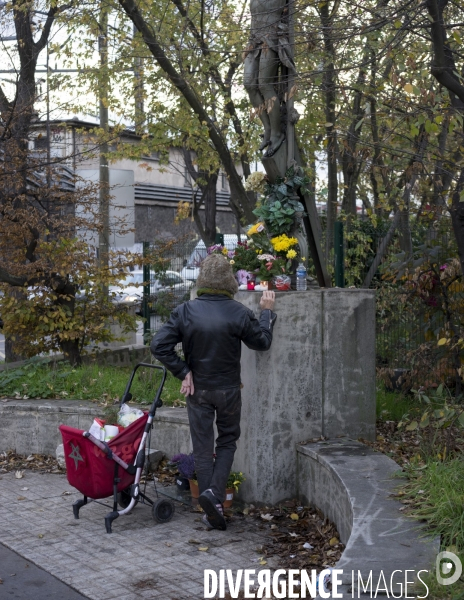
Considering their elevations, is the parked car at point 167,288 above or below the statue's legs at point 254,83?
below

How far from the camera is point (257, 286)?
281 inches

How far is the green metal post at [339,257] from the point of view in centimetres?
1013

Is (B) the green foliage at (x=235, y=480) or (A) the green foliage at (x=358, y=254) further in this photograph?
(A) the green foliage at (x=358, y=254)

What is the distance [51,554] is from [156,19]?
10665 mm

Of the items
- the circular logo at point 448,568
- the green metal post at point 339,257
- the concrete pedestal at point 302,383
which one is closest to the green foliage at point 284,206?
the concrete pedestal at point 302,383

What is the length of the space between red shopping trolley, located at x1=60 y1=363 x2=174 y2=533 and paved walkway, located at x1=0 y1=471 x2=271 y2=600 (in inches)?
8.4

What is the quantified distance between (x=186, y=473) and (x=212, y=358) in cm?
133

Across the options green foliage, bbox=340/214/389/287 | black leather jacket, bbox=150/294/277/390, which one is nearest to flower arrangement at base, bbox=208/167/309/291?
black leather jacket, bbox=150/294/277/390

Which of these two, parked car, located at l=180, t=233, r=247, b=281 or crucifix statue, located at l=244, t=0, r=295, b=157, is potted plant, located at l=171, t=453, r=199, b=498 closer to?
crucifix statue, located at l=244, t=0, r=295, b=157

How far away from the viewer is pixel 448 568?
13.6 ft

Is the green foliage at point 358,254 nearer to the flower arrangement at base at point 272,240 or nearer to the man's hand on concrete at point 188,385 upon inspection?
the flower arrangement at base at point 272,240

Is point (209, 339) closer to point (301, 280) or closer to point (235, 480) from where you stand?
point (301, 280)

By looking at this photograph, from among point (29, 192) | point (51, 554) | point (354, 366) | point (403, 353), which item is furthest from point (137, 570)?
point (29, 192)

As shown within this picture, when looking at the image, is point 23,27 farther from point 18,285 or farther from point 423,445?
point 423,445
